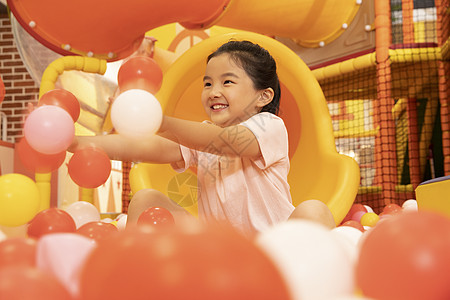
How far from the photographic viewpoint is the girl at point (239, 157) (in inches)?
43.7

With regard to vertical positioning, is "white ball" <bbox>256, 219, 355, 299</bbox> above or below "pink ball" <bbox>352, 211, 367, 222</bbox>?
above

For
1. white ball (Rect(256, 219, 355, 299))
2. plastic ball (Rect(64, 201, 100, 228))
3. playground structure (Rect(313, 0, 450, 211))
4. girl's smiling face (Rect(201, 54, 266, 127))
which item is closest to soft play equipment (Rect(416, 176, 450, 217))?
girl's smiling face (Rect(201, 54, 266, 127))

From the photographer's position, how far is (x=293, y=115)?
1.97 m

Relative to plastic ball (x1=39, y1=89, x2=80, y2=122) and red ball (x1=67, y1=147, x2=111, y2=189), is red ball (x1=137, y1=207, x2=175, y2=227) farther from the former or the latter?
plastic ball (x1=39, y1=89, x2=80, y2=122)

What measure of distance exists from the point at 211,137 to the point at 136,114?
281mm

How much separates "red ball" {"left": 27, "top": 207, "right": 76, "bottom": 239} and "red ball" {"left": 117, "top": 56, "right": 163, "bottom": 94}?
0.33 metres

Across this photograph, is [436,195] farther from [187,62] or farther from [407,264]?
[187,62]

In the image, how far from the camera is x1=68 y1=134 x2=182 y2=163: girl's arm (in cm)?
95

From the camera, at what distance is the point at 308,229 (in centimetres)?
44

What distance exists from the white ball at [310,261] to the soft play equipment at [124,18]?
5.22ft

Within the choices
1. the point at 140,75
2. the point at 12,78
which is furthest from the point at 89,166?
the point at 12,78

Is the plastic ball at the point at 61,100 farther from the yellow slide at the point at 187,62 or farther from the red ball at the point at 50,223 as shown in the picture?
the yellow slide at the point at 187,62

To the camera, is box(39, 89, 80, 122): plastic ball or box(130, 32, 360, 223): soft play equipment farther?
box(130, 32, 360, 223): soft play equipment

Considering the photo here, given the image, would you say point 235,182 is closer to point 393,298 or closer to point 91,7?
point 393,298
